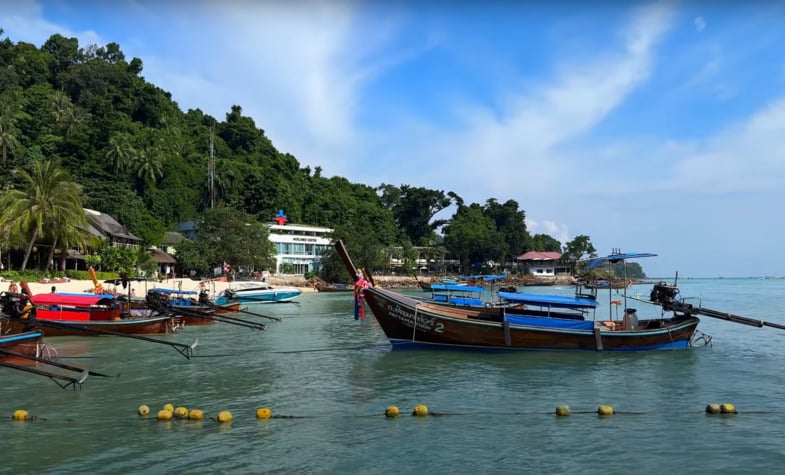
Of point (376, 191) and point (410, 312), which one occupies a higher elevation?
point (376, 191)

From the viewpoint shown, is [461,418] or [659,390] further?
[659,390]

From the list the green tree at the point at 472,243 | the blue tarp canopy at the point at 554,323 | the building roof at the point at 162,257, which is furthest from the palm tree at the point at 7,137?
the green tree at the point at 472,243

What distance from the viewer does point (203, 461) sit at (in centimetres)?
1051

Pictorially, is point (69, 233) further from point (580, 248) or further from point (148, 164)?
point (580, 248)

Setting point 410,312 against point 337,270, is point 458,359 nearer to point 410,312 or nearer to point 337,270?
point 410,312

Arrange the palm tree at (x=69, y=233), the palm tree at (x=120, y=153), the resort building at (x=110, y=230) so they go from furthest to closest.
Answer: the palm tree at (x=120, y=153) < the resort building at (x=110, y=230) < the palm tree at (x=69, y=233)

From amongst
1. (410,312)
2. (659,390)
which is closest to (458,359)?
(410,312)

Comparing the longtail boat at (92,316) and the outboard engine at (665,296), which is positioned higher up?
the outboard engine at (665,296)

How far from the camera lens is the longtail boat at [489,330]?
21.9 meters

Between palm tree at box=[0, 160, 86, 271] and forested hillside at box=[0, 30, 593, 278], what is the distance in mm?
16801

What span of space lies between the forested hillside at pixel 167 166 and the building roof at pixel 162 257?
4225 millimetres

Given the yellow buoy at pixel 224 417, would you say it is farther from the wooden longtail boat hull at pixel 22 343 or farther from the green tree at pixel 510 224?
the green tree at pixel 510 224

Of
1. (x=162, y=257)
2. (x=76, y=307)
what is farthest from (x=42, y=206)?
(x=76, y=307)

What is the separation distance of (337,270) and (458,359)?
67.6 meters
